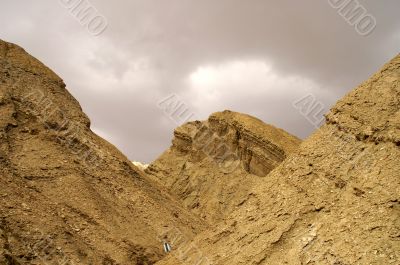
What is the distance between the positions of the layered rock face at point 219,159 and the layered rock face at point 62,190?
11.1 m

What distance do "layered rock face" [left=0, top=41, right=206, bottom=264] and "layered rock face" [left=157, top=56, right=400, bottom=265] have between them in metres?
3.12

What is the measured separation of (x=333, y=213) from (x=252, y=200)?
282cm

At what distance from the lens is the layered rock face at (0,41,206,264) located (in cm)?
1320

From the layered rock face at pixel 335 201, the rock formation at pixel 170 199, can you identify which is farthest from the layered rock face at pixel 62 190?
the layered rock face at pixel 335 201

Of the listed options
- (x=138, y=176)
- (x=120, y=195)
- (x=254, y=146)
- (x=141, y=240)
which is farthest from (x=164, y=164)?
(x=141, y=240)

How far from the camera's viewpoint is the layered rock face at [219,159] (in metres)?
32.3

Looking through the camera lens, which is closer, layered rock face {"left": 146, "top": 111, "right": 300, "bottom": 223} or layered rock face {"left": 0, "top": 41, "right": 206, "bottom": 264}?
layered rock face {"left": 0, "top": 41, "right": 206, "bottom": 264}

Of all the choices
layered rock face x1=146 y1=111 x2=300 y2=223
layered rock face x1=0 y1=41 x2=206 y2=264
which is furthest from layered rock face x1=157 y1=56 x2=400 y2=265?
layered rock face x1=146 y1=111 x2=300 y2=223

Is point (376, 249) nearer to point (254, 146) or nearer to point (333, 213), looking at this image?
point (333, 213)

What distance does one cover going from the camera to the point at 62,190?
624 inches

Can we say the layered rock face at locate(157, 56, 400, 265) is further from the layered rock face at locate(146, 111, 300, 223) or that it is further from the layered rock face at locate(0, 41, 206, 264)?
the layered rock face at locate(146, 111, 300, 223)

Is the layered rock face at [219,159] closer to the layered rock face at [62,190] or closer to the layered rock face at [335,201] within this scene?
the layered rock face at [62,190]

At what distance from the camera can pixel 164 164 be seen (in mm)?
38750

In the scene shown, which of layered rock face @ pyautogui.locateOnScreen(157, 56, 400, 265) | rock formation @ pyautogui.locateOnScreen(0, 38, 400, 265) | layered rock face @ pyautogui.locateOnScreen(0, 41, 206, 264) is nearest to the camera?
layered rock face @ pyautogui.locateOnScreen(157, 56, 400, 265)
